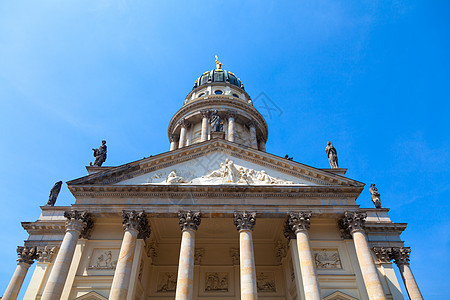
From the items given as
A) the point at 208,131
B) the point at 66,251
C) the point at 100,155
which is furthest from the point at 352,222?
the point at 208,131

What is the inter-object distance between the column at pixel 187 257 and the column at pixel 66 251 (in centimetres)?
552

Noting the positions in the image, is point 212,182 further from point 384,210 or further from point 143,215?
point 384,210

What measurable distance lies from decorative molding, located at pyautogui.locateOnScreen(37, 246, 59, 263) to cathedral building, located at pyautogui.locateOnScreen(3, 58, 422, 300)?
6cm

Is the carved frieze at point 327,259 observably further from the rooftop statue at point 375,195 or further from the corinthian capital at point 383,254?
the rooftop statue at point 375,195

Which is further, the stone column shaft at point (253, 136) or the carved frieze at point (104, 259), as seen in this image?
the stone column shaft at point (253, 136)

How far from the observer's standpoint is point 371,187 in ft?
78.1

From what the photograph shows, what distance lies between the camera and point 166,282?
67.3 ft

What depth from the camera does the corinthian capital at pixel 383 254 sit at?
19.6 m

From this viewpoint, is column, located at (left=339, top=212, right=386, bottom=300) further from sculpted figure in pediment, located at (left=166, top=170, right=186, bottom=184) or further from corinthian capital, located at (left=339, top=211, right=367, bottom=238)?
sculpted figure in pediment, located at (left=166, top=170, right=186, bottom=184)

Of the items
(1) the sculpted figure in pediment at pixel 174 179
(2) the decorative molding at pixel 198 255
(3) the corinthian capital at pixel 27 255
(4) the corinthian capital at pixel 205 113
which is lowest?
(3) the corinthian capital at pixel 27 255

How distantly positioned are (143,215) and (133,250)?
1.99 metres

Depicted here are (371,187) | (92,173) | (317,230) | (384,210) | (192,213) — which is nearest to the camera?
(192,213)

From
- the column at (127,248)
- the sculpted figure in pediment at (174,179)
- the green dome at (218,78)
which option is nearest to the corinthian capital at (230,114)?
the green dome at (218,78)

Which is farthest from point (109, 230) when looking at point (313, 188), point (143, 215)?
point (313, 188)
